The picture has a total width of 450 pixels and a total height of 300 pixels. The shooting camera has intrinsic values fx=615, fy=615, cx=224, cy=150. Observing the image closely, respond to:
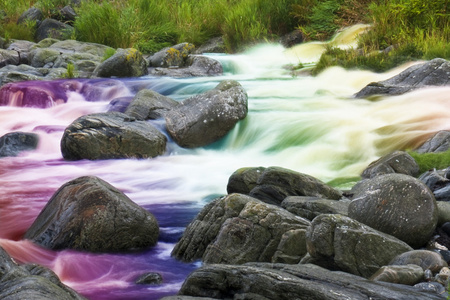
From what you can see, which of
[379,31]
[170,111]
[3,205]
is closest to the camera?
[3,205]

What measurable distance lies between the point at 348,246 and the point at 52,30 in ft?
58.7

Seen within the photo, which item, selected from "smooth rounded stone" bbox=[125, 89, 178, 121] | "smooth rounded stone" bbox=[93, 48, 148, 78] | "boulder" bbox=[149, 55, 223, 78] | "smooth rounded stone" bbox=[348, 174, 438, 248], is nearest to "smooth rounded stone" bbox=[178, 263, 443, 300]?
"smooth rounded stone" bbox=[348, 174, 438, 248]

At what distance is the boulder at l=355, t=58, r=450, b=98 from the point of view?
10492 millimetres

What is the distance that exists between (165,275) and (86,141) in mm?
4528

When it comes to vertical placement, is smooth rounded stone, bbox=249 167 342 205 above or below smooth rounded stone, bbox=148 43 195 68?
below

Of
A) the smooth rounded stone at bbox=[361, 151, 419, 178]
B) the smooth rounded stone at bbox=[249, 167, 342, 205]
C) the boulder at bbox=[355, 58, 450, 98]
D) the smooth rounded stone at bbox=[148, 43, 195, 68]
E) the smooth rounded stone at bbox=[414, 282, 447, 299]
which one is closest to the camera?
the smooth rounded stone at bbox=[414, 282, 447, 299]

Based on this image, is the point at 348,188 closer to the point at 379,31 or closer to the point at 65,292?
the point at 65,292

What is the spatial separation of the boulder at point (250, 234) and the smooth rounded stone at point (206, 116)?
464cm

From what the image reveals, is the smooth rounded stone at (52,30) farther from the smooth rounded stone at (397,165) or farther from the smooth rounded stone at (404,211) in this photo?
the smooth rounded stone at (404,211)

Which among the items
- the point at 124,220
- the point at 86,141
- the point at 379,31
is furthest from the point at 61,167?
the point at 379,31

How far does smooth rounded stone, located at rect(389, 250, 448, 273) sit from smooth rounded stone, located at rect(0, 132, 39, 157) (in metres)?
7.16

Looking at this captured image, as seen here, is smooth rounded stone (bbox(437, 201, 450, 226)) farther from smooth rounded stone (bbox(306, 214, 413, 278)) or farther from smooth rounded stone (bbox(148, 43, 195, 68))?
smooth rounded stone (bbox(148, 43, 195, 68))

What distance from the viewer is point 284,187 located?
6359 mm

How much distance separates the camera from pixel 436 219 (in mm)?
4984
